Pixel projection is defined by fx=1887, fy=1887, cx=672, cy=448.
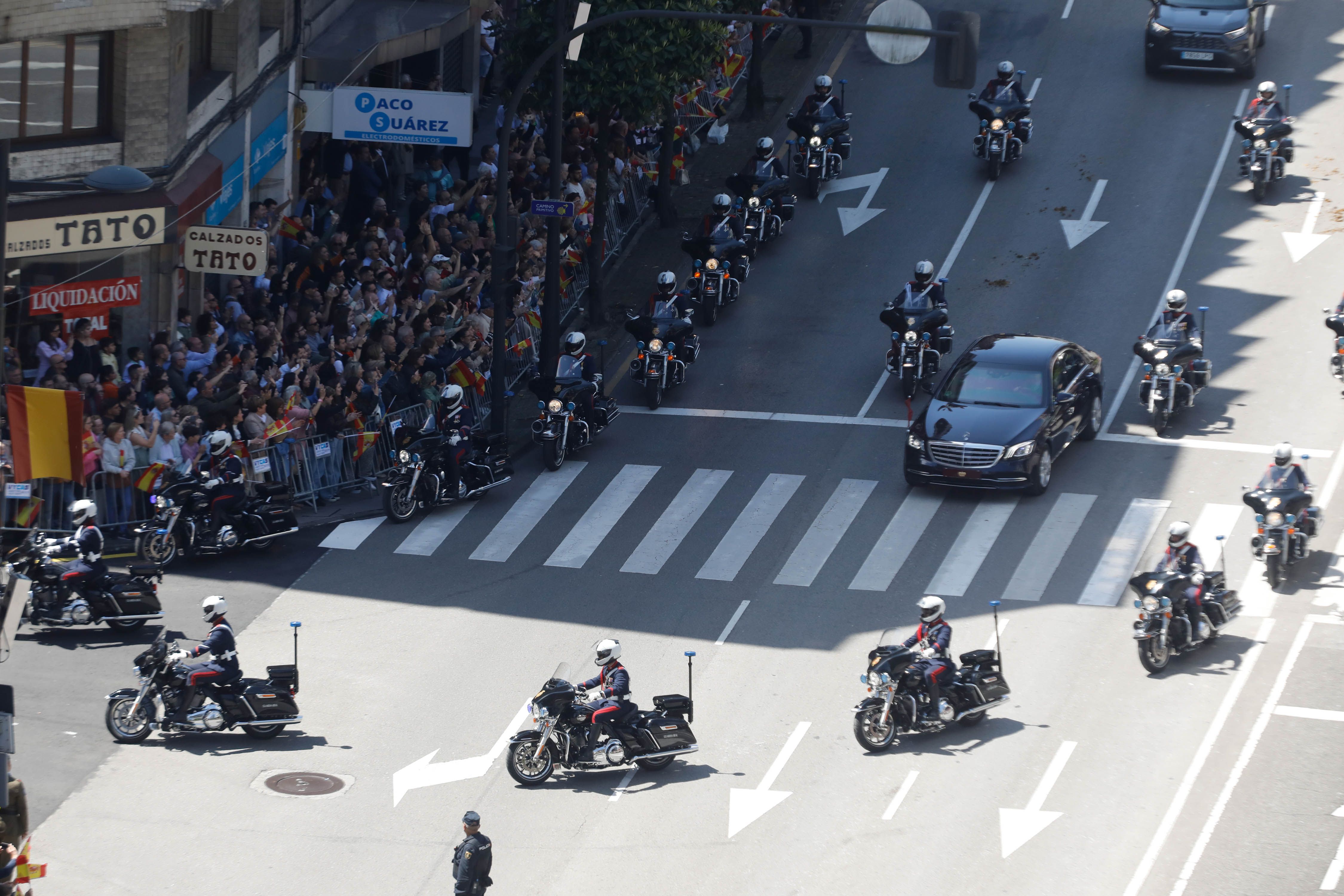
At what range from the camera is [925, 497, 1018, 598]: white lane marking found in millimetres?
25094

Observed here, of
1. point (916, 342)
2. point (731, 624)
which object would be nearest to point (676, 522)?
point (731, 624)

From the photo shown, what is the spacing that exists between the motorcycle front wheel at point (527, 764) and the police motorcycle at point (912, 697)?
3532 millimetres

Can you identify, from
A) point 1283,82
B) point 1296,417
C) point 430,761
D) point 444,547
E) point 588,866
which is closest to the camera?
point 588,866

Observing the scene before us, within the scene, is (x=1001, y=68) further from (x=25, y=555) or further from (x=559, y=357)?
(x=25, y=555)

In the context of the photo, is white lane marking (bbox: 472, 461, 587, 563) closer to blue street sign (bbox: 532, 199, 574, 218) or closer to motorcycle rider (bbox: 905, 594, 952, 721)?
blue street sign (bbox: 532, 199, 574, 218)

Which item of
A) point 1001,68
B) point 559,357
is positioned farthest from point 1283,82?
point 559,357

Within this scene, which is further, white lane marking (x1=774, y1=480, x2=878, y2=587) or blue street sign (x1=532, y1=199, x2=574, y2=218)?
blue street sign (x1=532, y1=199, x2=574, y2=218)

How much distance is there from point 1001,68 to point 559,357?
44.5 ft

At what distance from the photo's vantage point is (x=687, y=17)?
2245 cm

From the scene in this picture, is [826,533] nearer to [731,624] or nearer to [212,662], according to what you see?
[731,624]

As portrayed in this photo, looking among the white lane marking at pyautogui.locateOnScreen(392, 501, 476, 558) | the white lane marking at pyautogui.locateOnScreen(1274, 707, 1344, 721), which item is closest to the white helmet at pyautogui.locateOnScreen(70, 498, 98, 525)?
the white lane marking at pyautogui.locateOnScreen(392, 501, 476, 558)

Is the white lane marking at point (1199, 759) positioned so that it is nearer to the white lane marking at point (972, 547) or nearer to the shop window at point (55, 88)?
the white lane marking at point (972, 547)

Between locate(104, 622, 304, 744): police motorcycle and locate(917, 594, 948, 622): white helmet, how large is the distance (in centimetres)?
706

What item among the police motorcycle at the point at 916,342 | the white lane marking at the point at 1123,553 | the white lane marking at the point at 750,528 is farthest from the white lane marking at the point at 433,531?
the white lane marking at the point at 1123,553
